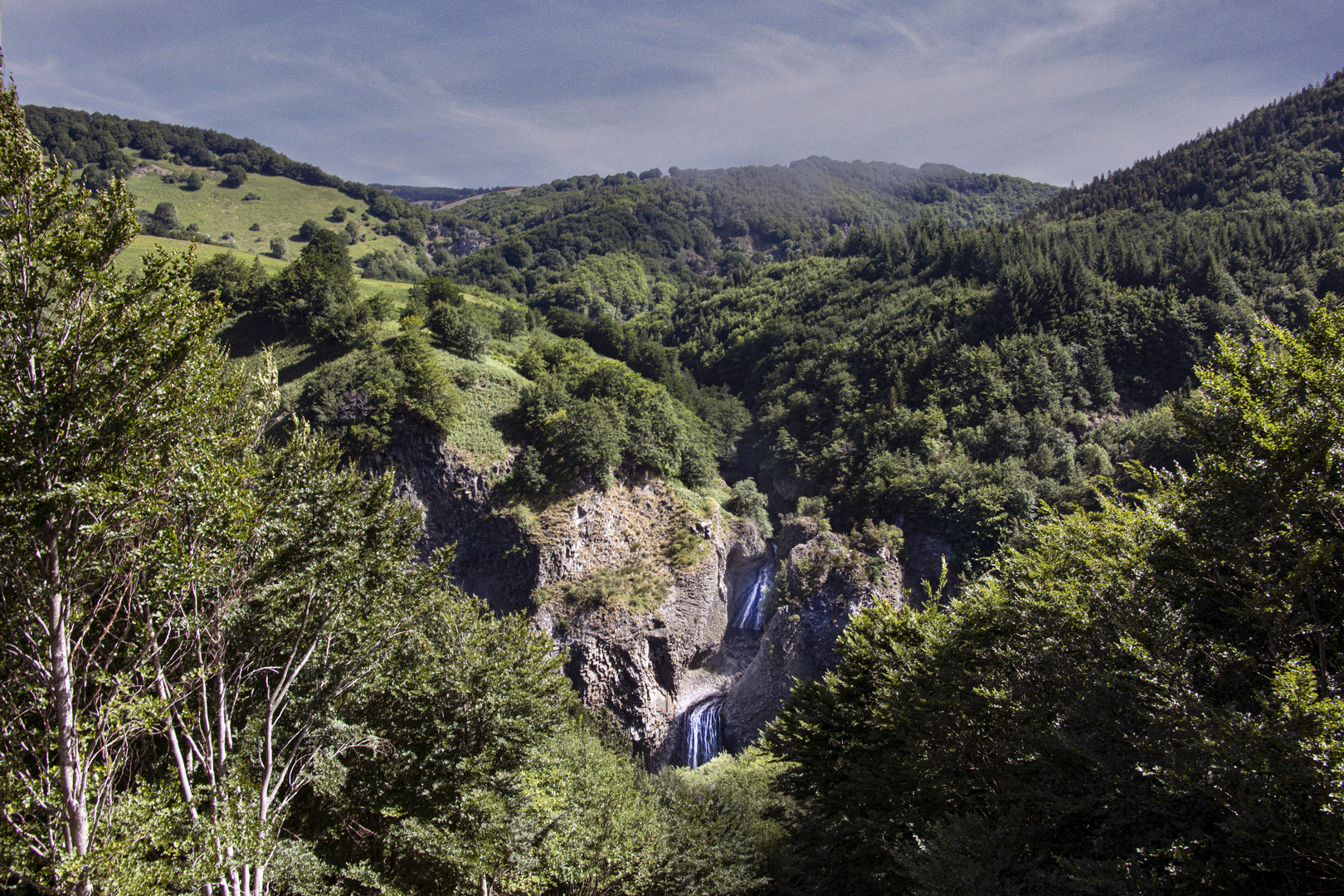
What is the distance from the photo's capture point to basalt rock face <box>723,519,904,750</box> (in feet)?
122

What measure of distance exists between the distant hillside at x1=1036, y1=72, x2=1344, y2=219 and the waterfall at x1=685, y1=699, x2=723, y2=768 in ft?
312

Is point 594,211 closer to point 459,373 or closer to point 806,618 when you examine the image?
point 459,373

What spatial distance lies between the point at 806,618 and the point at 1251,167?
10217cm

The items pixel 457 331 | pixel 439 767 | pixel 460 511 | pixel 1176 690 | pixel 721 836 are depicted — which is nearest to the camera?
pixel 1176 690

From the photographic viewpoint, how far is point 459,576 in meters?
40.5

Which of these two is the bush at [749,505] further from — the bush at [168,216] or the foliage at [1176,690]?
the bush at [168,216]

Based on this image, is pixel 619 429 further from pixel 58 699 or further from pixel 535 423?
pixel 58 699

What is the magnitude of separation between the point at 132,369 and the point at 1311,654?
18483mm

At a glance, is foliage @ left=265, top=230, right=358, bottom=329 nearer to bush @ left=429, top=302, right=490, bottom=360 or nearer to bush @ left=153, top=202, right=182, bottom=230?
bush @ left=429, top=302, right=490, bottom=360

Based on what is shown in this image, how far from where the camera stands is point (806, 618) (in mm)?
38312

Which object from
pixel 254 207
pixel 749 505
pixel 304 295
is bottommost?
pixel 749 505

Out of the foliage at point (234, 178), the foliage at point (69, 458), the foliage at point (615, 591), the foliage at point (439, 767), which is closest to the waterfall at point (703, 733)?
the foliage at point (615, 591)

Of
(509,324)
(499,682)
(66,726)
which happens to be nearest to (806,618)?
(499,682)

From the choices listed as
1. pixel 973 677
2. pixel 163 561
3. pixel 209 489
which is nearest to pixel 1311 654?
pixel 973 677
